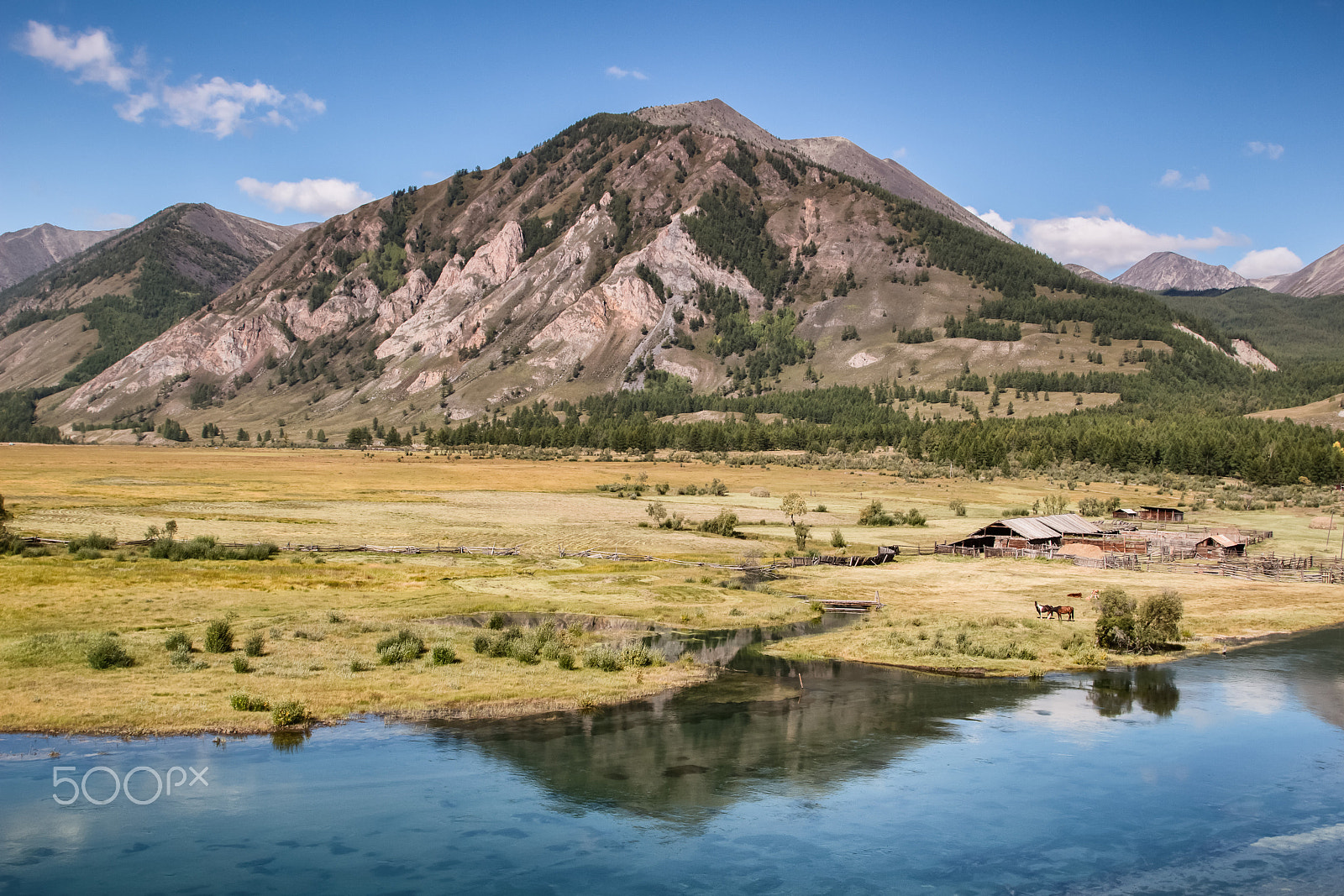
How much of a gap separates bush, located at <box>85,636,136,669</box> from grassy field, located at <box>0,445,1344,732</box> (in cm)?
44

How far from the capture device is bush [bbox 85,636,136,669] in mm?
34719

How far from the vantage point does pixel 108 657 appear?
115 ft

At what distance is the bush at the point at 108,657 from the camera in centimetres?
3472

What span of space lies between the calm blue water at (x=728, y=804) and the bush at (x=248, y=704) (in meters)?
2.30

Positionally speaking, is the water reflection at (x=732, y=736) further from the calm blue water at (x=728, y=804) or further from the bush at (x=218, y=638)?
the bush at (x=218, y=638)

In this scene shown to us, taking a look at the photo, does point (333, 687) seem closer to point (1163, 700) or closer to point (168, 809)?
point (168, 809)

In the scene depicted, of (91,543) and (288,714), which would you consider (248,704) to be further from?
(91,543)

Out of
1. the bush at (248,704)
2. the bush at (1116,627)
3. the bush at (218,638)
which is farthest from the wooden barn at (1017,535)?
the bush at (248,704)

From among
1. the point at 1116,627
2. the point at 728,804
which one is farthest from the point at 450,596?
the point at 1116,627

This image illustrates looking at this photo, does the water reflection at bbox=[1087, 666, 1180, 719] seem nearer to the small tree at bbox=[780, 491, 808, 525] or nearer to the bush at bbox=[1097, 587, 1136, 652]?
the bush at bbox=[1097, 587, 1136, 652]

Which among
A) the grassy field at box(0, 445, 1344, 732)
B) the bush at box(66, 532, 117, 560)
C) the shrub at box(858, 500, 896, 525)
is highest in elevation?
the shrub at box(858, 500, 896, 525)

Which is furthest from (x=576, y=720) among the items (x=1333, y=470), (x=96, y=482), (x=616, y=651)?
(x=1333, y=470)

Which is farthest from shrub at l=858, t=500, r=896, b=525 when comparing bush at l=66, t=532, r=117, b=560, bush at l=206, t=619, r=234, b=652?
bush at l=206, t=619, r=234, b=652

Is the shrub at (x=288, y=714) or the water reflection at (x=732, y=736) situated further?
the shrub at (x=288, y=714)
